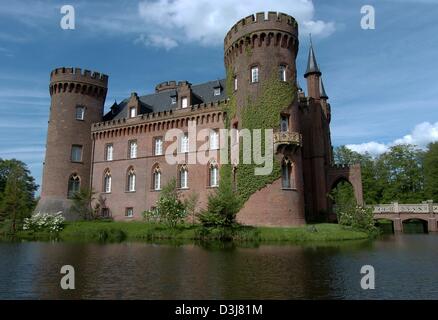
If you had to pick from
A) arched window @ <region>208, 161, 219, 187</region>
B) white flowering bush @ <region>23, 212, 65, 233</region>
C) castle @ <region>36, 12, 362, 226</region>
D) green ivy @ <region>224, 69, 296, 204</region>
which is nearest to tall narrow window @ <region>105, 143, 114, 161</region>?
castle @ <region>36, 12, 362, 226</region>

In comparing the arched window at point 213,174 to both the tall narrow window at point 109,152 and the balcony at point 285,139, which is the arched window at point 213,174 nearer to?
the balcony at point 285,139

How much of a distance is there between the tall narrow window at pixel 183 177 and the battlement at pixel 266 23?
13.7m

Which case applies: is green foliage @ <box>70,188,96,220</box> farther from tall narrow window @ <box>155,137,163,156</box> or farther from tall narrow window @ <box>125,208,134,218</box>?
tall narrow window @ <box>155,137,163,156</box>

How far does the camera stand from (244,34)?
3103 centimetres

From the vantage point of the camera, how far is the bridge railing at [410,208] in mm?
39938

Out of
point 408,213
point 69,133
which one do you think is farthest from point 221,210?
point 408,213

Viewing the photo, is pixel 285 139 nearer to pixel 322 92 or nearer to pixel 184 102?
pixel 184 102

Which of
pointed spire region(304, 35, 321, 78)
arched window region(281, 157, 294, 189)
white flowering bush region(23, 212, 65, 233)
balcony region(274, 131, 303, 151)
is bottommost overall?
white flowering bush region(23, 212, 65, 233)

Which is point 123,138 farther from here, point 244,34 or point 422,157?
point 422,157

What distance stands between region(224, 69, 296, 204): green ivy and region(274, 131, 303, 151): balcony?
39.3 inches

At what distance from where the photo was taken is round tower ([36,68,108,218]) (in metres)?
39.1

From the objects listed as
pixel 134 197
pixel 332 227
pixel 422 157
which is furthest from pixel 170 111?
pixel 422 157

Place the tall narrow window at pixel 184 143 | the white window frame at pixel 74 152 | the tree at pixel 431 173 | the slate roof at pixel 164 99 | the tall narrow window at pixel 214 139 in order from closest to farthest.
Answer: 1. the tall narrow window at pixel 214 139
2. the tall narrow window at pixel 184 143
3. the slate roof at pixel 164 99
4. the white window frame at pixel 74 152
5. the tree at pixel 431 173

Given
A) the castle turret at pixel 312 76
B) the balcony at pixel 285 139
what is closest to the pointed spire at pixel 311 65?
the castle turret at pixel 312 76
